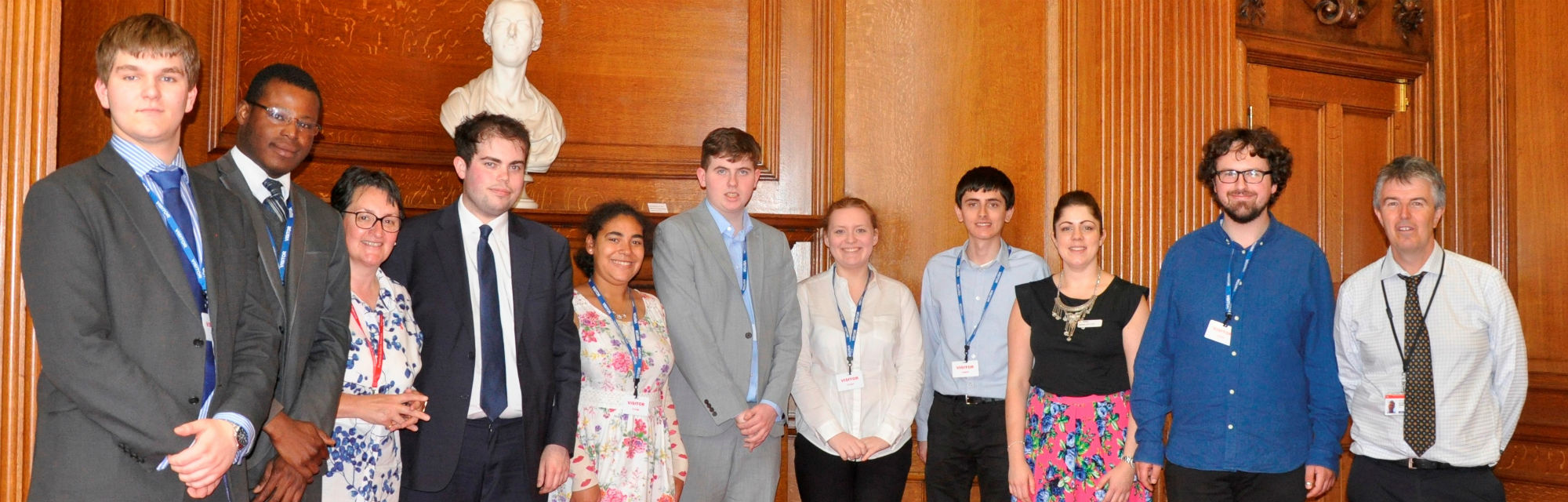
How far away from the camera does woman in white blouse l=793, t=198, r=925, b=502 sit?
3494mm

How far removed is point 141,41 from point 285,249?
524 mm

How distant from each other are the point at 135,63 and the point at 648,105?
2696mm

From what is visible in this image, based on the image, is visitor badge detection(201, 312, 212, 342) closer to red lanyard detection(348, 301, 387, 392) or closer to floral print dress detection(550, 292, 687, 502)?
red lanyard detection(348, 301, 387, 392)

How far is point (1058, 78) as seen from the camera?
4512mm

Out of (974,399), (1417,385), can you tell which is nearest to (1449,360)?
(1417,385)

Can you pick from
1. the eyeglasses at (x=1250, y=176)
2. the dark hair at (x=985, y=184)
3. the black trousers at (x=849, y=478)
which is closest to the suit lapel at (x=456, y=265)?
the black trousers at (x=849, y=478)

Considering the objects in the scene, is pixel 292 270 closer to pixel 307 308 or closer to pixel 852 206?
pixel 307 308

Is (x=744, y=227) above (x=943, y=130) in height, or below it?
below

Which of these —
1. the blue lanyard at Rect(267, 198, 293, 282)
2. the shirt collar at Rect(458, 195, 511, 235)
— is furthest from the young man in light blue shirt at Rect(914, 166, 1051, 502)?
the blue lanyard at Rect(267, 198, 293, 282)

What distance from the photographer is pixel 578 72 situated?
4.50m

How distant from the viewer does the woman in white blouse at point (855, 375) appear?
11.5 feet

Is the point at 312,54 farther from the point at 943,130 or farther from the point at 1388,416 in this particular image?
the point at 1388,416

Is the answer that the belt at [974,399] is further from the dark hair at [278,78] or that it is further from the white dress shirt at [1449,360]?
the dark hair at [278,78]

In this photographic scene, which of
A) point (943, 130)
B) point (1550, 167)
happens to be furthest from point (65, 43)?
point (1550, 167)
